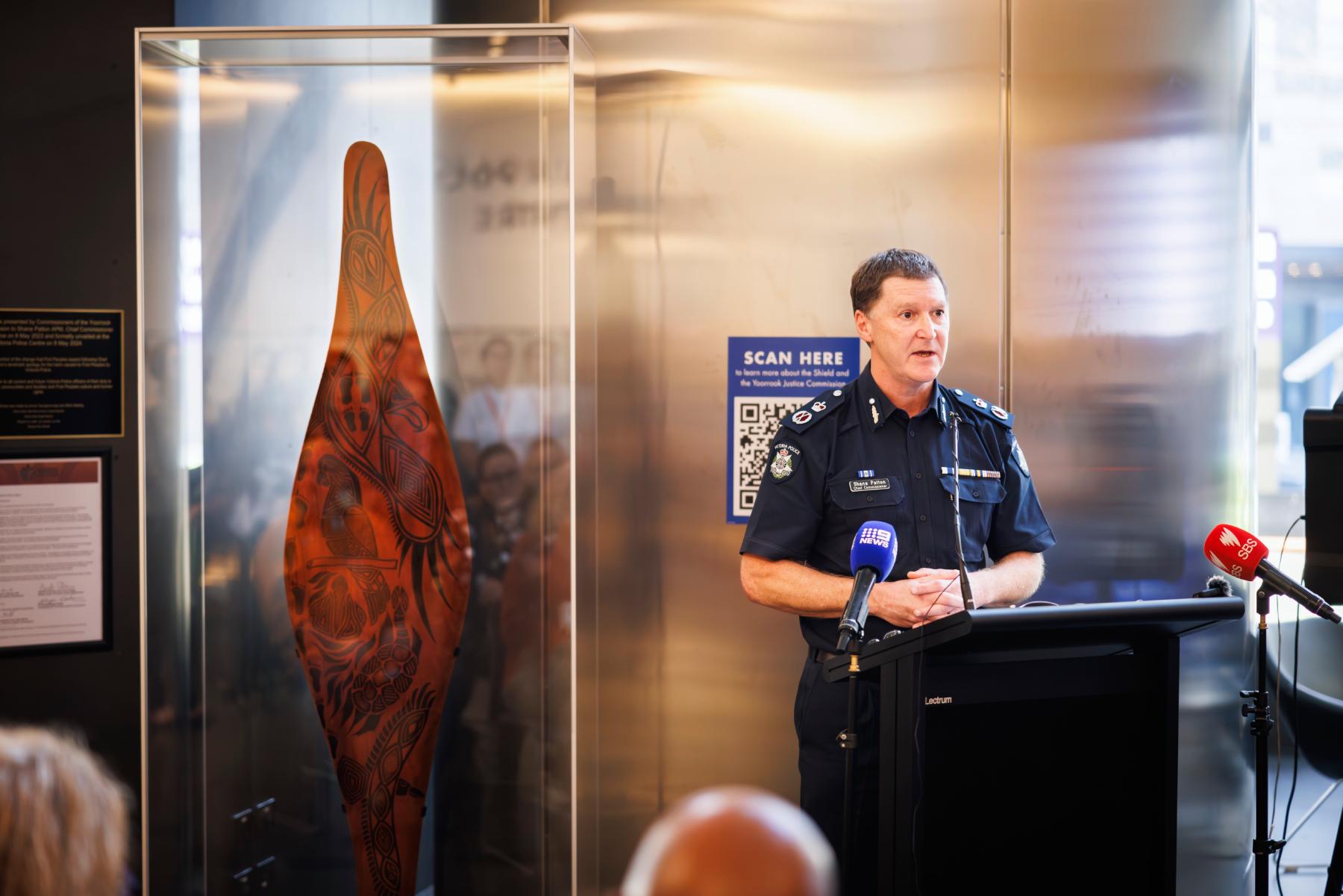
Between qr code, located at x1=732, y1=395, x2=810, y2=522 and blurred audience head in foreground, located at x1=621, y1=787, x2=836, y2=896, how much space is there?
2672 mm

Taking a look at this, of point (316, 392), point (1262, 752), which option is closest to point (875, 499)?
point (1262, 752)

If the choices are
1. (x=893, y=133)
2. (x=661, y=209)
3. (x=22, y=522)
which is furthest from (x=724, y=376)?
(x=22, y=522)

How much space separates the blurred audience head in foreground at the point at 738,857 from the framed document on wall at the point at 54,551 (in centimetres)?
291

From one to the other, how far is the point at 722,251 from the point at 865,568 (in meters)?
1.62

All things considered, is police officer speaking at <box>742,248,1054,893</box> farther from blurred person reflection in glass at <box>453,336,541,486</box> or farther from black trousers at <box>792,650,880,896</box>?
blurred person reflection in glass at <box>453,336,541,486</box>

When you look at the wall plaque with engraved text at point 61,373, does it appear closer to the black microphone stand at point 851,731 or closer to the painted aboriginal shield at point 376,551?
the painted aboriginal shield at point 376,551

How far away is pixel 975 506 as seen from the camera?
252cm

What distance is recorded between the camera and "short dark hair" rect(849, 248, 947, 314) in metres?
2.47

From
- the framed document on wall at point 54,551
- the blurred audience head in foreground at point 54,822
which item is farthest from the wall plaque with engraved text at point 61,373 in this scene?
the blurred audience head in foreground at point 54,822

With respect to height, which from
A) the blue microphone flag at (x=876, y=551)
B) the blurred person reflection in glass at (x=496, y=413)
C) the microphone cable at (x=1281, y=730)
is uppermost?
the blurred person reflection in glass at (x=496, y=413)

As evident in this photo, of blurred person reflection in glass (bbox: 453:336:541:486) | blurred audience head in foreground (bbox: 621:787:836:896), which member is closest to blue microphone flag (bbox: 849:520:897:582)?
blurred person reflection in glass (bbox: 453:336:541:486)

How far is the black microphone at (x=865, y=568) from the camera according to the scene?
1659 mm

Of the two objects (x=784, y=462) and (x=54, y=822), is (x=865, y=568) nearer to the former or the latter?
(x=784, y=462)

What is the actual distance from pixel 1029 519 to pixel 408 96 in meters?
1.88
